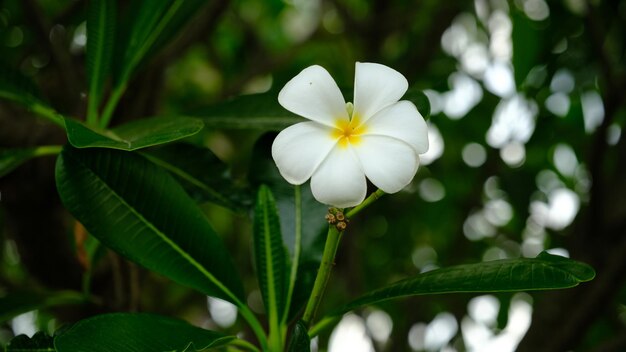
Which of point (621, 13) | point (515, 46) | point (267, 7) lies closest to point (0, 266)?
point (267, 7)

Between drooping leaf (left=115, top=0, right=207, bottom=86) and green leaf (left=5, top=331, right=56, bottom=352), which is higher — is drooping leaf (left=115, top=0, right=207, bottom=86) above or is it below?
above

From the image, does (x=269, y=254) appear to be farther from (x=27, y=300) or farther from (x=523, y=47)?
(x=523, y=47)

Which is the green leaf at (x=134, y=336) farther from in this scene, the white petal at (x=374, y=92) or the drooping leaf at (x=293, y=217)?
the white petal at (x=374, y=92)

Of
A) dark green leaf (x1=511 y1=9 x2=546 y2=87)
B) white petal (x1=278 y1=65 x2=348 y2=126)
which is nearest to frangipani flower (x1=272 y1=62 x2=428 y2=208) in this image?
white petal (x1=278 y1=65 x2=348 y2=126)

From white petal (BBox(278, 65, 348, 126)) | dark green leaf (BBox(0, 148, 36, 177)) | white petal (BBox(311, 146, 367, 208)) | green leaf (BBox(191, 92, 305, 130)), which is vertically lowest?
white petal (BBox(311, 146, 367, 208))

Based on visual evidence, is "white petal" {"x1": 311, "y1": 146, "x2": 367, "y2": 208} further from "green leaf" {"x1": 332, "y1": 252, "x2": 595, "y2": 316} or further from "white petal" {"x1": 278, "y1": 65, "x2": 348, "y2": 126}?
"green leaf" {"x1": 332, "y1": 252, "x2": 595, "y2": 316}

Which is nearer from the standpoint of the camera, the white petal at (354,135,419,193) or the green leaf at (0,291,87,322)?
the white petal at (354,135,419,193)

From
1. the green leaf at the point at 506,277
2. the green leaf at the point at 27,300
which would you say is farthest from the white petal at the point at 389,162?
the green leaf at the point at 27,300
